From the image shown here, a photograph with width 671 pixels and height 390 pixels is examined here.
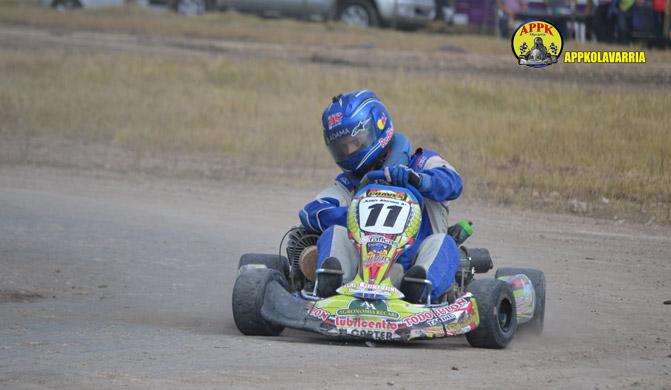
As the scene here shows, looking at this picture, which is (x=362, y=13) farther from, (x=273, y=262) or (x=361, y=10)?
(x=273, y=262)

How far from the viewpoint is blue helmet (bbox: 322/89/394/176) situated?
8266 mm

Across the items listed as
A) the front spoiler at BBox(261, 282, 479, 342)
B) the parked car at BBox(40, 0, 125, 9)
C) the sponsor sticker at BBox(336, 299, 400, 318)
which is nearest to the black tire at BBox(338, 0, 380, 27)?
the parked car at BBox(40, 0, 125, 9)

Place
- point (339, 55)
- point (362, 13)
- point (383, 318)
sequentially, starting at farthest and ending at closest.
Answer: point (362, 13) < point (339, 55) < point (383, 318)

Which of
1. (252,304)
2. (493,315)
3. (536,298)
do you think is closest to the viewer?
(493,315)

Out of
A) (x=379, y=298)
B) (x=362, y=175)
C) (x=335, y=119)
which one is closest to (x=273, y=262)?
(x=362, y=175)

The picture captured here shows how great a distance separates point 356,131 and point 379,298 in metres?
1.42

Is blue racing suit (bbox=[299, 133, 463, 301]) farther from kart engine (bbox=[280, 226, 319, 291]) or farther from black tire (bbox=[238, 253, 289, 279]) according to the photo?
black tire (bbox=[238, 253, 289, 279])

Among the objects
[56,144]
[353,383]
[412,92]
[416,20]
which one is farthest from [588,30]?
[353,383]

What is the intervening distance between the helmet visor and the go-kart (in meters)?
0.24

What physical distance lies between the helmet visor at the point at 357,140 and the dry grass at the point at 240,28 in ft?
45.5

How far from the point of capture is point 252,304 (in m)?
7.65

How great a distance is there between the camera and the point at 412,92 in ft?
64.0

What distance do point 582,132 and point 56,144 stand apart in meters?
7.68

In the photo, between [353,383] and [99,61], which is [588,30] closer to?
[99,61]
